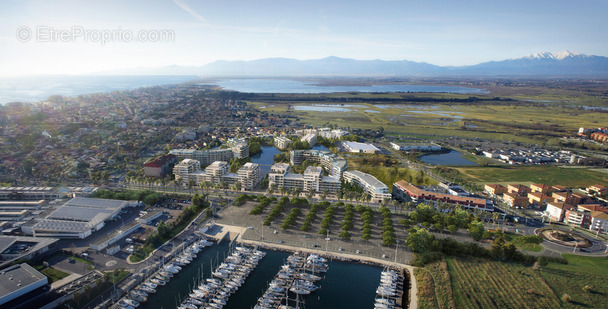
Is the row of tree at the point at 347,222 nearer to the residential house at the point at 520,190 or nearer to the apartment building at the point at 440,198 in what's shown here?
the apartment building at the point at 440,198

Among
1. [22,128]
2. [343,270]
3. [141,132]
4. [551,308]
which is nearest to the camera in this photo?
[551,308]

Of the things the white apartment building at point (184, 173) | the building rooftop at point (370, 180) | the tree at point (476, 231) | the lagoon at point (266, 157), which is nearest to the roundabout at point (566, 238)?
the tree at point (476, 231)

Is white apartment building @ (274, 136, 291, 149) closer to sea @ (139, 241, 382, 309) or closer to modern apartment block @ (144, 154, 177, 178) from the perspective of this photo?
modern apartment block @ (144, 154, 177, 178)

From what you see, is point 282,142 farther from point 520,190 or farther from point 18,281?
point 18,281

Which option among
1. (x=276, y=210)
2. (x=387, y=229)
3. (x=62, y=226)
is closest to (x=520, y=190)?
(x=387, y=229)

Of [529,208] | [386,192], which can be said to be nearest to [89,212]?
[386,192]

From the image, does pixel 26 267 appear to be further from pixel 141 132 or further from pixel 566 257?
pixel 141 132
